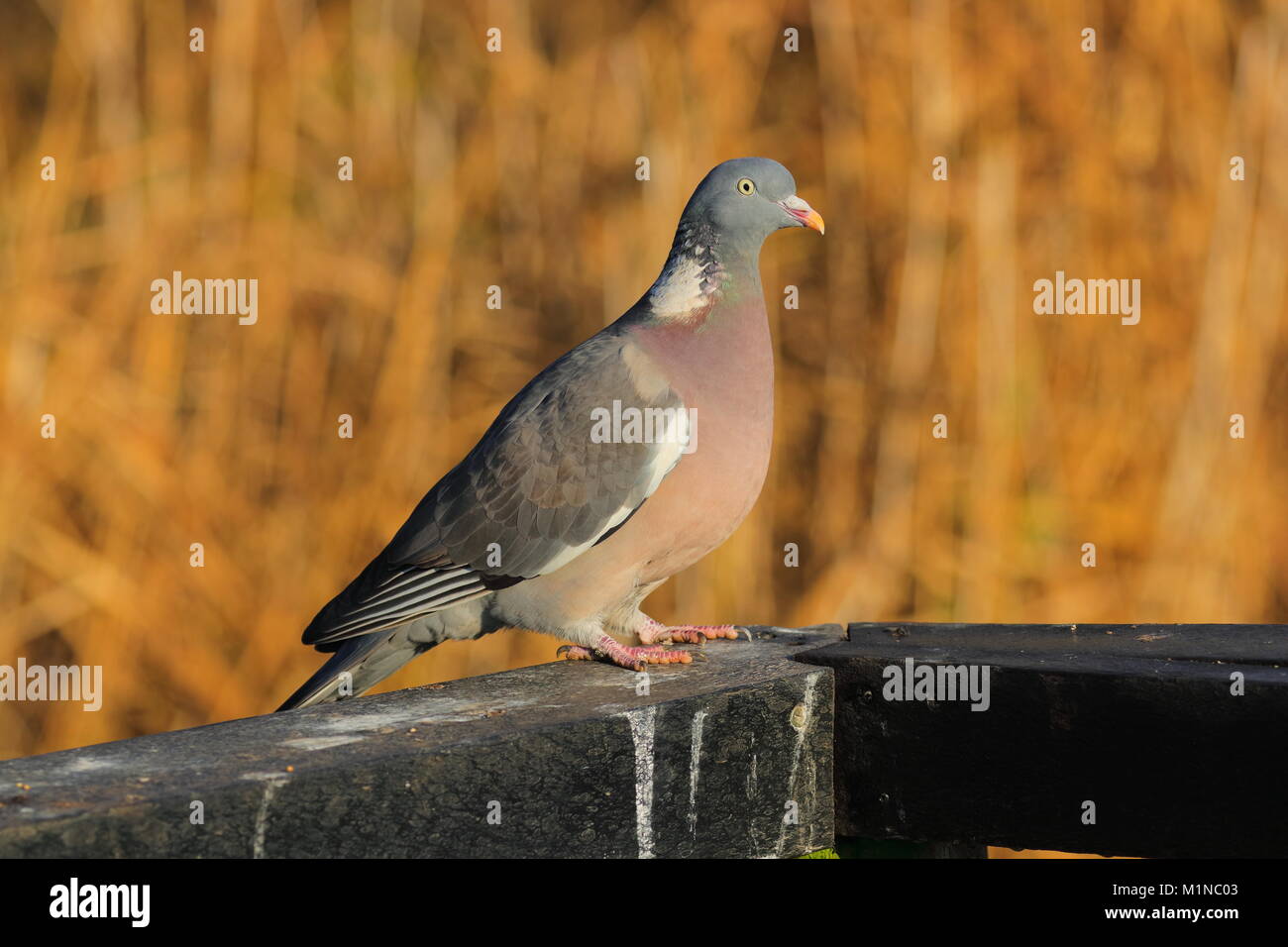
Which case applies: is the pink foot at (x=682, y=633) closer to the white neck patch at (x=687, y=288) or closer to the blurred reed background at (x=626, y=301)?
the white neck patch at (x=687, y=288)

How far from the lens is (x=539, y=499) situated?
371cm

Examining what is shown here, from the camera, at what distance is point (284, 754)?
8.89 feet

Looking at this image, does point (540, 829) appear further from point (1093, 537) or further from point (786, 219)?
point (1093, 537)

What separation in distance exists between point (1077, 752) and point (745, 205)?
1.43m

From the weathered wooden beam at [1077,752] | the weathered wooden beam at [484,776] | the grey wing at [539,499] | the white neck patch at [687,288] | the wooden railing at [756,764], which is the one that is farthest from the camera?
the white neck patch at [687,288]

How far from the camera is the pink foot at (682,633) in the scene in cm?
378

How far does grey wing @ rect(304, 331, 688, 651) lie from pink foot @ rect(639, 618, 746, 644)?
271 mm

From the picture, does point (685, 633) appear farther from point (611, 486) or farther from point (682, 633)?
point (611, 486)

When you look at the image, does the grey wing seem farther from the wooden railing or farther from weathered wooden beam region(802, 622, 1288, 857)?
weathered wooden beam region(802, 622, 1288, 857)

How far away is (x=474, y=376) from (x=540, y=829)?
299cm

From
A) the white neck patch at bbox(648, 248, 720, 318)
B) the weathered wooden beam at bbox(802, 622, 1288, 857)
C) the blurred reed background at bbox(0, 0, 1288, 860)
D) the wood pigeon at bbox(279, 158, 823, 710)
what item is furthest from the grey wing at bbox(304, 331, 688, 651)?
the blurred reed background at bbox(0, 0, 1288, 860)

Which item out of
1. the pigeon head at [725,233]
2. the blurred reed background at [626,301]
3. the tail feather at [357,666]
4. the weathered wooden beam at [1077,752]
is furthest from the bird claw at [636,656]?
the blurred reed background at [626,301]

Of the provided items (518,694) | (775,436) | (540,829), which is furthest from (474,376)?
(540,829)

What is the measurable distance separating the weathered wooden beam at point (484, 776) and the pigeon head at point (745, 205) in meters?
0.94
